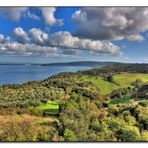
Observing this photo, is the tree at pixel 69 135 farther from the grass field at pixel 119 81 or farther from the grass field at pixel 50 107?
the grass field at pixel 119 81

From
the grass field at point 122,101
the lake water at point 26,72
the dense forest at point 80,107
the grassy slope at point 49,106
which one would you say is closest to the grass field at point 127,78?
the dense forest at point 80,107

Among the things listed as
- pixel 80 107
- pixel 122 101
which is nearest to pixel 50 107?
pixel 80 107

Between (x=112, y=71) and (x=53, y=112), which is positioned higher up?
(x=112, y=71)

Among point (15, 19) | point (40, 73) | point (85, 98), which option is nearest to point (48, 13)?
point (15, 19)
